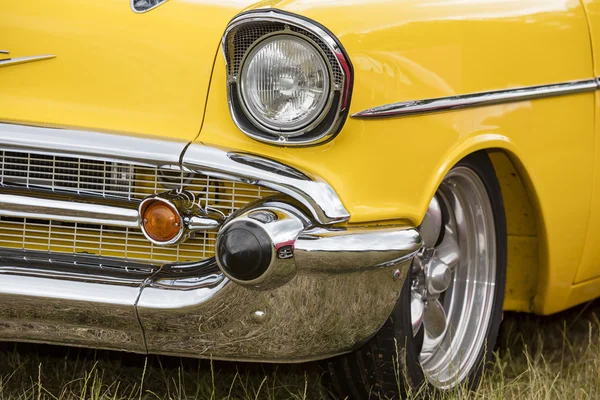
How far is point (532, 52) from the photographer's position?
288cm

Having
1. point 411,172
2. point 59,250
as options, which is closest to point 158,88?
point 59,250

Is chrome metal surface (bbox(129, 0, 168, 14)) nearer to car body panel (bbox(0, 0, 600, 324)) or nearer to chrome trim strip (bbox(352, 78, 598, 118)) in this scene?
car body panel (bbox(0, 0, 600, 324))

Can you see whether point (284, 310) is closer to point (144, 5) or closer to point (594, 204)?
point (144, 5)

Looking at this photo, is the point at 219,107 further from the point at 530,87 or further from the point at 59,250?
the point at 530,87

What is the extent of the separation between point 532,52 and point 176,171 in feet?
3.60

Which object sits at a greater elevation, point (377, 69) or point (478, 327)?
point (377, 69)

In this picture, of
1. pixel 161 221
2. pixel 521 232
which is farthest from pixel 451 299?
pixel 161 221

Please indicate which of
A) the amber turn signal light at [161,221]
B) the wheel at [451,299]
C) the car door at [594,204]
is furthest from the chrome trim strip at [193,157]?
the car door at [594,204]

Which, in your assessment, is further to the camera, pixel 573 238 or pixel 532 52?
pixel 573 238

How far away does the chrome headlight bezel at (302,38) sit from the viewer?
7.61 feet

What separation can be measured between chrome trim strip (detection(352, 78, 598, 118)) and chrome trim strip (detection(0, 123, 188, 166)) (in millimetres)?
451

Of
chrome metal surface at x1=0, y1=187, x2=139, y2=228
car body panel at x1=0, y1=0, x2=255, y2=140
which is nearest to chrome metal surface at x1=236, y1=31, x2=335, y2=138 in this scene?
car body panel at x1=0, y1=0, x2=255, y2=140

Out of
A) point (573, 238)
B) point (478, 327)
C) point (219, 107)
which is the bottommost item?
point (478, 327)

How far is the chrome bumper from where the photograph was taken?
2.33 metres
